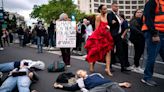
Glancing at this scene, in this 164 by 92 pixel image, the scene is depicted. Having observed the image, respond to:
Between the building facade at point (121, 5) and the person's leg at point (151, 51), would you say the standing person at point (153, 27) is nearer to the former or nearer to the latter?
the person's leg at point (151, 51)

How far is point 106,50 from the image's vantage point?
1079 cm

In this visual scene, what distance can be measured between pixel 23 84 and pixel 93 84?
1.48 metres

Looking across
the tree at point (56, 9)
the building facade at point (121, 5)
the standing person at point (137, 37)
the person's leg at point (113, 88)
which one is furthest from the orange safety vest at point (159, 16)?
the building facade at point (121, 5)

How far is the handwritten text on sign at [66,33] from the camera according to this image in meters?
14.2

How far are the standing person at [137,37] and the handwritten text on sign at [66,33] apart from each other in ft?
9.60

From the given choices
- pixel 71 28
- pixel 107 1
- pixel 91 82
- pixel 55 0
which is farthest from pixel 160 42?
pixel 107 1

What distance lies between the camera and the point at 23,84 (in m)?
8.05

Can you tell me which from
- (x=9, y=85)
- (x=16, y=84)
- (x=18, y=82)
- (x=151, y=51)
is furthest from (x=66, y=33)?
(x=9, y=85)

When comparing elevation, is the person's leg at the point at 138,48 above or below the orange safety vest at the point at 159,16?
below

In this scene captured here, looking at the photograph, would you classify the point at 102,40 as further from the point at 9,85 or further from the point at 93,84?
the point at 9,85

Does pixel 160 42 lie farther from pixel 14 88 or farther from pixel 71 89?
pixel 14 88

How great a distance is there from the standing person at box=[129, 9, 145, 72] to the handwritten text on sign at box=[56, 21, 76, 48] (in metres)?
2.93

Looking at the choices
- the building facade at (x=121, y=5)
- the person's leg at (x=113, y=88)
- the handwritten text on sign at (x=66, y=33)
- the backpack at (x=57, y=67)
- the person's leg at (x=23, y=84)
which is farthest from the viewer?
the building facade at (x=121, y=5)

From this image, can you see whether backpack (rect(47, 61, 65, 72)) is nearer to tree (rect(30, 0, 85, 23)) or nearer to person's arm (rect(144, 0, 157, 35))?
person's arm (rect(144, 0, 157, 35))
